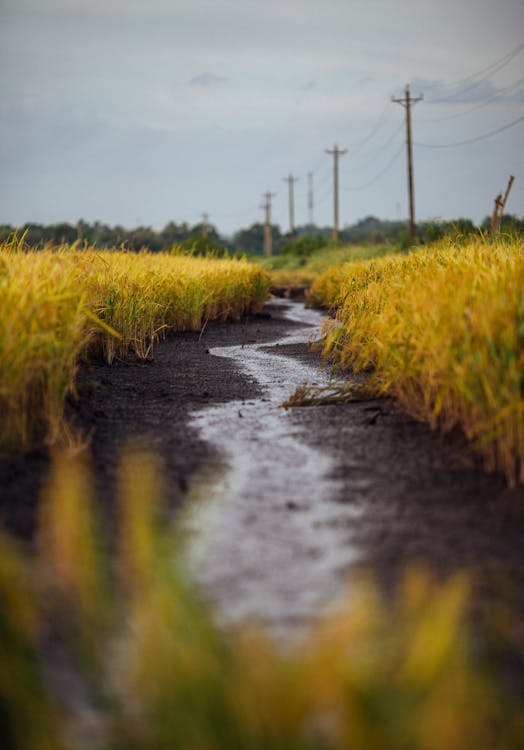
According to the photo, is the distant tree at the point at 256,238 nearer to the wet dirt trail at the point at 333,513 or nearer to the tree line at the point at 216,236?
the tree line at the point at 216,236

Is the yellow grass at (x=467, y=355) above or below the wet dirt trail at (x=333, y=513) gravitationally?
above

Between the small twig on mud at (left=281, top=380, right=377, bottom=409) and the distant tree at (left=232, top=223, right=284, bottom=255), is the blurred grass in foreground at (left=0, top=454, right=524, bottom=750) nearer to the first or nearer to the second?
the small twig on mud at (left=281, top=380, right=377, bottom=409)

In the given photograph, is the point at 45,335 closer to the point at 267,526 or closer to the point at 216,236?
the point at 267,526

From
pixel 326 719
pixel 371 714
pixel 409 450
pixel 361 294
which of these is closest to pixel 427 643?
pixel 371 714

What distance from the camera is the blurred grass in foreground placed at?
1527 mm

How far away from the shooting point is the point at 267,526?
3.27m

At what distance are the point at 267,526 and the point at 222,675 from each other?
1631mm

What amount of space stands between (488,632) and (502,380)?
5.85ft

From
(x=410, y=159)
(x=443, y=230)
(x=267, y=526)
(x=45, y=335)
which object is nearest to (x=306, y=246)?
(x=410, y=159)

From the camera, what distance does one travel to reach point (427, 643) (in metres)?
1.68

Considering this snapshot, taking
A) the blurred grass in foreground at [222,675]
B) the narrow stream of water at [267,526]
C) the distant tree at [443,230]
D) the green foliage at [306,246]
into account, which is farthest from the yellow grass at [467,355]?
the green foliage at [306,246]

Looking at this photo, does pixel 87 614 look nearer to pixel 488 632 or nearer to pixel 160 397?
→ pixel 488 632

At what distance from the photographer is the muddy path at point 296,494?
2.80 m

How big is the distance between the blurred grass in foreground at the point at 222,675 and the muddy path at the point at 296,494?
266 millimetres
